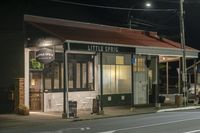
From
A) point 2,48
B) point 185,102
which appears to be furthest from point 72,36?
point 185,102

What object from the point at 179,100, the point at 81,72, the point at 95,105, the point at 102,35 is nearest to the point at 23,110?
the point at 95,105

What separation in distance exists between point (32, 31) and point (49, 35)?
173 centimetres

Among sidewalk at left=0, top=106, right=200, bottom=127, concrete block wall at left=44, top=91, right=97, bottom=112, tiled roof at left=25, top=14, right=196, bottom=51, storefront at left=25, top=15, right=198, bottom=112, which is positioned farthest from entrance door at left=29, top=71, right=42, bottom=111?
tiled roof at left=25, top=14, right=196, bottom=51

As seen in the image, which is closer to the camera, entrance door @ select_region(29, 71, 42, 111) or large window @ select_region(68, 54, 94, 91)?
entrance door @ select_region(29, 71, 42, 111)

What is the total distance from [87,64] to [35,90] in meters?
4.54

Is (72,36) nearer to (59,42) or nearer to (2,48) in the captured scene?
(59,42)

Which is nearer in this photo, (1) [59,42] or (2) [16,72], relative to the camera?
(1) [59,42]

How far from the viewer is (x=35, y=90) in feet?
94.9

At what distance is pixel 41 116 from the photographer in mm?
25891

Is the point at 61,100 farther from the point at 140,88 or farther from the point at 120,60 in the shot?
the point at 140,88

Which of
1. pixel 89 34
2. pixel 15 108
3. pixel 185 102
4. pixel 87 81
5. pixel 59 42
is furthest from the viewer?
pixel 185 102

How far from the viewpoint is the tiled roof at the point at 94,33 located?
2705cm

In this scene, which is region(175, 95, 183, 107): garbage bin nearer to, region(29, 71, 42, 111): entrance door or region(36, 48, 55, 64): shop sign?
region(29, 71, 42, 111): entrance door

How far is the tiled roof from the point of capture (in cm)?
2705
